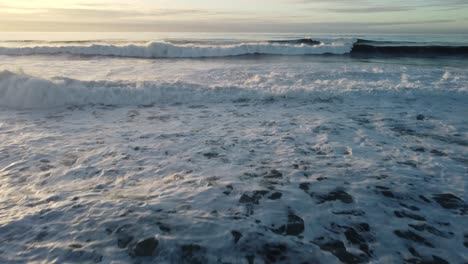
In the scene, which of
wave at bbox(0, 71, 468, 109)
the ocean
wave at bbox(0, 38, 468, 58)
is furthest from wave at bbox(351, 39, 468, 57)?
the ocean

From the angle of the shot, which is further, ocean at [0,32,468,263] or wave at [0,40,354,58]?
wave at [0,40,354,58]

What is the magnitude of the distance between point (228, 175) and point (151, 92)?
5374mm

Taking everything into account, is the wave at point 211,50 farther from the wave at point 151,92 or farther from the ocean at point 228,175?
the ocean at point 228,175

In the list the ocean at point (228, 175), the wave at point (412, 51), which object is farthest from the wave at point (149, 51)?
the ocean at point (228, 175)

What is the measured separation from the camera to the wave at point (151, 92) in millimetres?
8141

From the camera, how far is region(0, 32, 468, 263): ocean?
9.20 ft

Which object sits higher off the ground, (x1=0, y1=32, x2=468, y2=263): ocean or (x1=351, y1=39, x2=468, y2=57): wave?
(x1=351, y1=39, x2=468, y2=57): wave

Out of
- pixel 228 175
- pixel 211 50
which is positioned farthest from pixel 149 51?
pixel 228 175

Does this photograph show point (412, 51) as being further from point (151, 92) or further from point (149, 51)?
point (151, 92)

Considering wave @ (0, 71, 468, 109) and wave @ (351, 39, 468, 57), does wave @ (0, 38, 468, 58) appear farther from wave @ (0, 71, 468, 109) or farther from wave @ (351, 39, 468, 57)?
wave @ (0, 71, 468, 109)

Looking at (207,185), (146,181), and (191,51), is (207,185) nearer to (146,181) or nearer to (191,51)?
(146,181)

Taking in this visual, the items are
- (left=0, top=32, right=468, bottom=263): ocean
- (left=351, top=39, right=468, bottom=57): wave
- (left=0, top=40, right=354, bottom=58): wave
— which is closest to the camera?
(left=0, top=32, right=468, bottom=263): ocean

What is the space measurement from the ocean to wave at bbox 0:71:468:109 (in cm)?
5

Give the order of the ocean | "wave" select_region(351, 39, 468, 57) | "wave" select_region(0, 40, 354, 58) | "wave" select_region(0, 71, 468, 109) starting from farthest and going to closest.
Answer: "wave" select_region(351, 39, 468, 57)
"wave" select_region(0, 40, 354, 58)
"wave" select_region(0, 71, 468, 109)
the ocean
